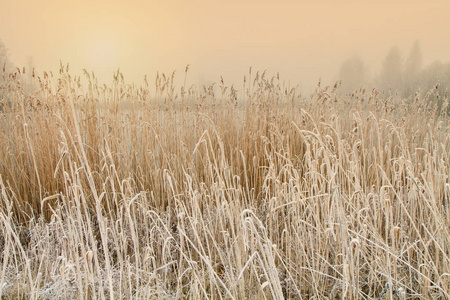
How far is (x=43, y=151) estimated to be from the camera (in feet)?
9.45

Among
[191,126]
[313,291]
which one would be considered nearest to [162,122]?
[191,126]

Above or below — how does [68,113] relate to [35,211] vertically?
above

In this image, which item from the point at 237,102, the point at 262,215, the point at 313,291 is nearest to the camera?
the point at 313,291

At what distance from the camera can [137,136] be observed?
2928 mm

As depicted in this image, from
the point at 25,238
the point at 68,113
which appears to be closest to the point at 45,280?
the point at 25,238

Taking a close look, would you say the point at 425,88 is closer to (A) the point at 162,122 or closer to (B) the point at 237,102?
(B) the point at 237,102

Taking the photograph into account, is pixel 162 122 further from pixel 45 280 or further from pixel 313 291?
pixel 313 291

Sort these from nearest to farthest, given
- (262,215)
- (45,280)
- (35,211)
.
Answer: (45,280) → (262,215) → (35,211)

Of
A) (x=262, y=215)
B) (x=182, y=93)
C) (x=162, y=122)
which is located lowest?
(x=262, y=215)

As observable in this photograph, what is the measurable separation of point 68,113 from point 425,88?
762cm

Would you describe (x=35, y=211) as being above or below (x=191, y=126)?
below

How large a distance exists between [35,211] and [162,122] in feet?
4.10

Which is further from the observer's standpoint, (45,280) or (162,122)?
(162,122)

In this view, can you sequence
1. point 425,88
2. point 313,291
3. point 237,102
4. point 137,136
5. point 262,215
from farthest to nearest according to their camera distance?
point 425,88
point 237,102
point 137,136
point 262,215
point 313,291
